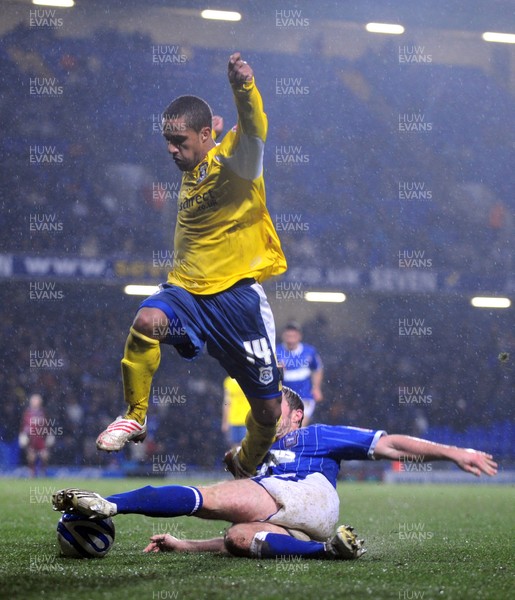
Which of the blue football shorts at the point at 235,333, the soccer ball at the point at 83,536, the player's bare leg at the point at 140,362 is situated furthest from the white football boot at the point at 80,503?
the blue football shorts at the point at 235,333

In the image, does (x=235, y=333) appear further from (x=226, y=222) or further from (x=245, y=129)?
(x=245, y=129)

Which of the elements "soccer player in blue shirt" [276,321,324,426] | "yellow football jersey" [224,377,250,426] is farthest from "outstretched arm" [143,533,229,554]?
"yellow football jersey" [224,377,250,426]

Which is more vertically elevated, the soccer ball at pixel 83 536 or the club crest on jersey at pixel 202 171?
the club crest on jersey at pixel 202 171

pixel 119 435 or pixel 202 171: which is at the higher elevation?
pixel 202 171

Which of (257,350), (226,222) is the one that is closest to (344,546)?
(257,350)

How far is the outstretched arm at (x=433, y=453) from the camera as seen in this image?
3158 millimetres

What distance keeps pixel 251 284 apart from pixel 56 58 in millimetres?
14250

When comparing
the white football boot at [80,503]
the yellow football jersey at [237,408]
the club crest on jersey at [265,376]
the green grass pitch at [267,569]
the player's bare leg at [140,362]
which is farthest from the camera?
the yellow football jersey at [237,408]

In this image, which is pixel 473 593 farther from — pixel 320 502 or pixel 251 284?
pixel 251 284

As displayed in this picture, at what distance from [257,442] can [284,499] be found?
3.14ft

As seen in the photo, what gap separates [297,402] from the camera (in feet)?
15.0

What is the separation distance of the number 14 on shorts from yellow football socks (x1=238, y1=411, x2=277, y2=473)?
332 mm

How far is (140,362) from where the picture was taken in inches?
175

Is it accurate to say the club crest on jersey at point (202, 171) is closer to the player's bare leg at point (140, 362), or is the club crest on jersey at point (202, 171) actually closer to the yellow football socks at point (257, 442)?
the player's bare leg at point (140, 362)
